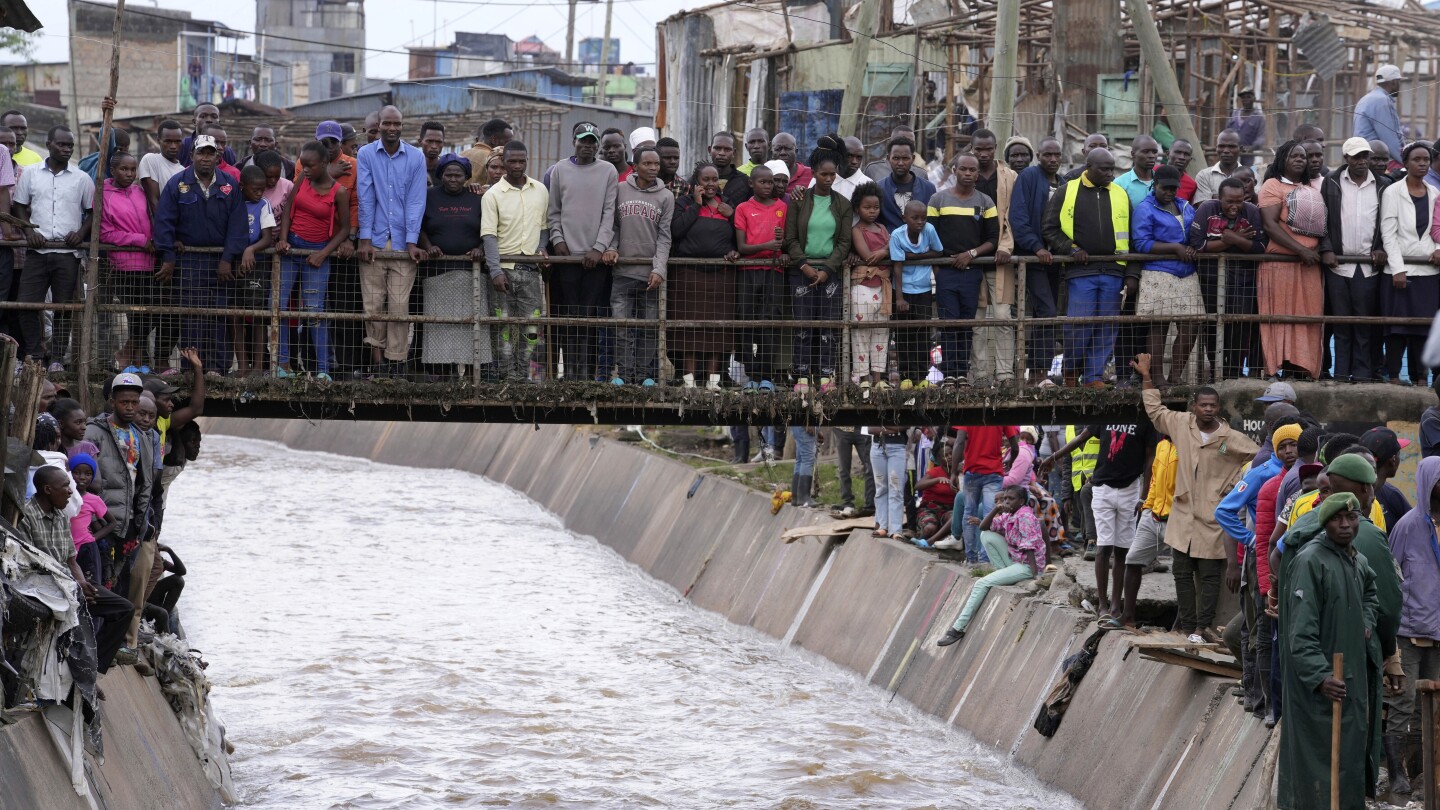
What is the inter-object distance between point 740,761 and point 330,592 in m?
11.4

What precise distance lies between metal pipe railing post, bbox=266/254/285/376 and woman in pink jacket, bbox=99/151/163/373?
3.01 feet

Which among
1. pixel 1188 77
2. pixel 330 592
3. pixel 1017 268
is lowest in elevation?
pixel 330 592

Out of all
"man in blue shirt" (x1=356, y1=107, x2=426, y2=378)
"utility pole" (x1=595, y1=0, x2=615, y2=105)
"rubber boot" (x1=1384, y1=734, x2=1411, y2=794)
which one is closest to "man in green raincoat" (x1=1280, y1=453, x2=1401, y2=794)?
"rubber boot" (x1=1384, y1=734, x2=1411, y2=794)

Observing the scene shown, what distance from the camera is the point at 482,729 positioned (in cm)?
1723

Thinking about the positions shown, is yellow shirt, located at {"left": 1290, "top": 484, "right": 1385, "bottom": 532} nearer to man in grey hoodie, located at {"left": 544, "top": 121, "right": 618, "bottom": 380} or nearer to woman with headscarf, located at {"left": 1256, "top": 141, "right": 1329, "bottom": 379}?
woman with headscarf, located at {"left": 1256, "top": 141, "right": 1329, "bottom": 379}

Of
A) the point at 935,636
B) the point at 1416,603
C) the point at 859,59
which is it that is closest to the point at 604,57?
the point at 859,59

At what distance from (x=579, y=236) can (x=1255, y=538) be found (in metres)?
5.67

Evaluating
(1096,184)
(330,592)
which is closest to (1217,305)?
(1096,184)

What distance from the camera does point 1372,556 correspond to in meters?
9.59

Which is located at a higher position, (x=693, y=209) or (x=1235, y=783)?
(x=693, y=209)

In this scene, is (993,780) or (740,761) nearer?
(993,780)

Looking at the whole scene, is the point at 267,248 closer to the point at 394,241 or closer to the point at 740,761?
the point at 394,241

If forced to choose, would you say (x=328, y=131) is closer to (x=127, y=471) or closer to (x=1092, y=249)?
(x=127, y=471)

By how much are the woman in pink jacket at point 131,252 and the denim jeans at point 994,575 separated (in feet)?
23.1
